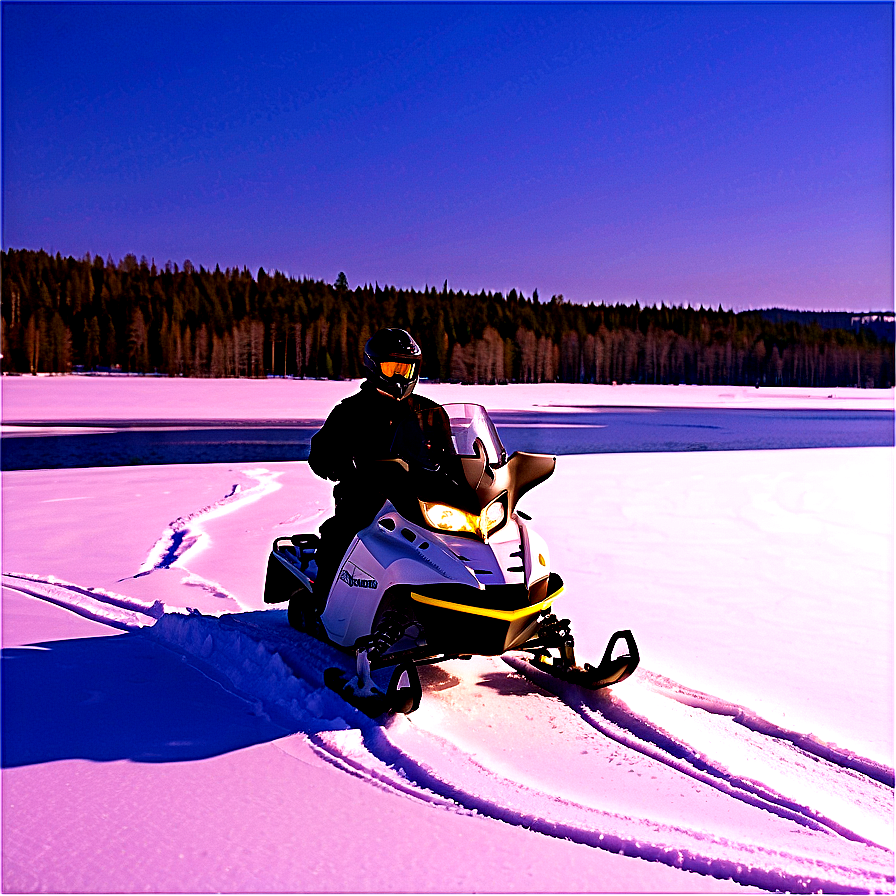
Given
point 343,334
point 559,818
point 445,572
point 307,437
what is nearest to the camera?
point 559,818

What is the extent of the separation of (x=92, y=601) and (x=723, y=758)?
162 inches

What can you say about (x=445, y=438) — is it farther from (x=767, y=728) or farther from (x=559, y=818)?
(x=767, y=728)

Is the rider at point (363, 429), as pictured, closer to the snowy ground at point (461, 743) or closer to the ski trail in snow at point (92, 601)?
the snowy ground at point (461, 743)

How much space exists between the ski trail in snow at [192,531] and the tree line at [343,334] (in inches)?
2952

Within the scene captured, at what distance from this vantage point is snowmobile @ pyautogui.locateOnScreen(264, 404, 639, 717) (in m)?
3.57

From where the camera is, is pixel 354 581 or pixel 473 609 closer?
pixel 473 609

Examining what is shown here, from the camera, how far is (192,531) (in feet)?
28.0

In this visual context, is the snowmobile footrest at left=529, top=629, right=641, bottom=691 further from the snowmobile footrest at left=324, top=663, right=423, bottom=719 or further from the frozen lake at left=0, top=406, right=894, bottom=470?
the frozen lake at left=0, top=406, right=894, bottom=470

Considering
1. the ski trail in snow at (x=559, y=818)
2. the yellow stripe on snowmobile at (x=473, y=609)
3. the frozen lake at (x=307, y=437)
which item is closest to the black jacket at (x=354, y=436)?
the yellow stripe on snowmobile at (x=473, y=609)

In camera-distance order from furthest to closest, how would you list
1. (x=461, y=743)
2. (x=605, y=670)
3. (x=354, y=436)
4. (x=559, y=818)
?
(x=354, y=436) < (x=605, y=670) < (x=461, y=743) < (x=559, y=818)

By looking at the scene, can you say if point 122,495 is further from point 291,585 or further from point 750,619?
point 750,619

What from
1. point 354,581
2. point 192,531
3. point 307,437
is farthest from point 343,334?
point 354,581

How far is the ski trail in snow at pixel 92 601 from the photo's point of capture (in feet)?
17.2

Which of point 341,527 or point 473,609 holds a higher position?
point 341,527
